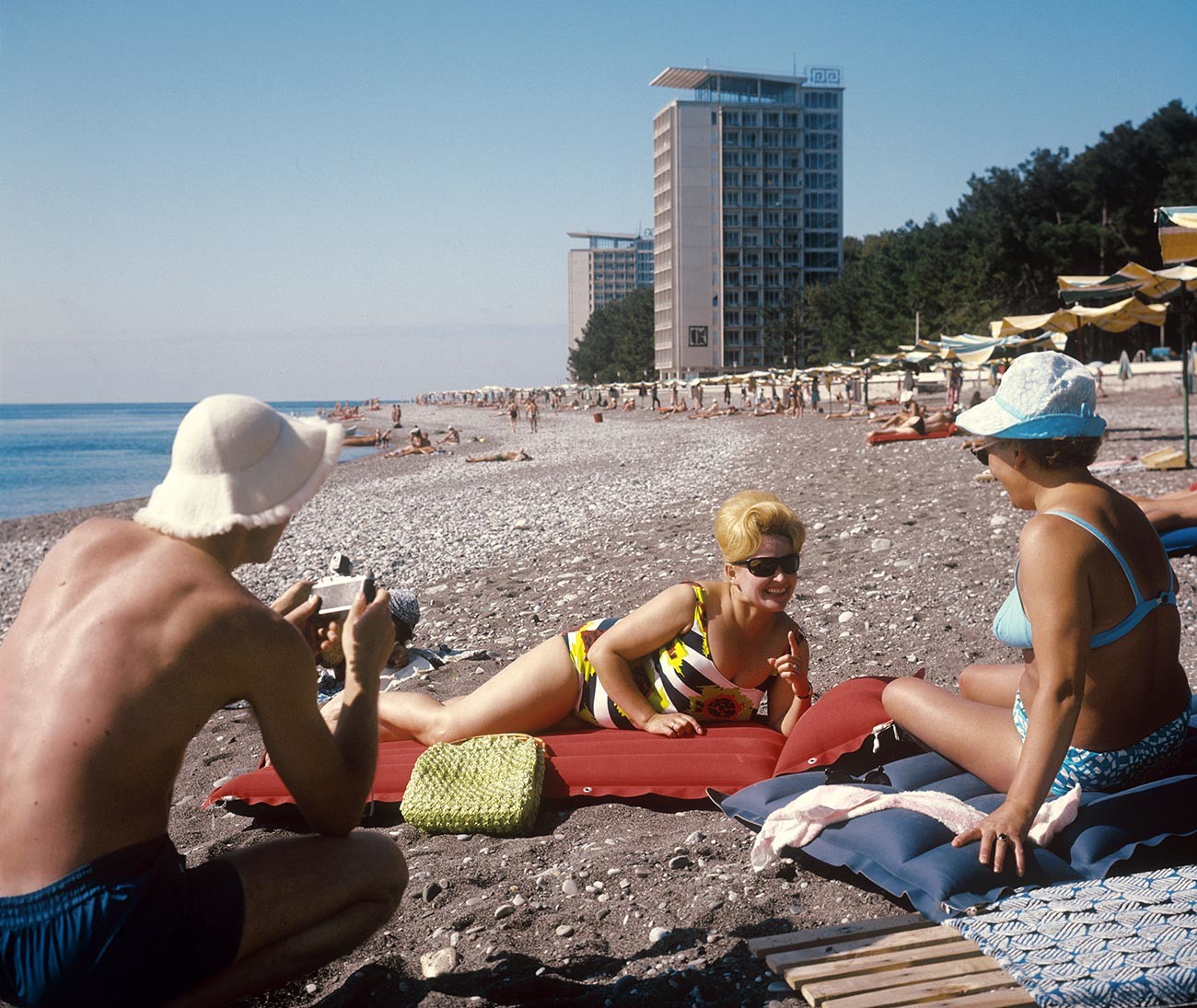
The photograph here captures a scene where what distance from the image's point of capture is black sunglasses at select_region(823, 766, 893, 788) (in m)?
3.63

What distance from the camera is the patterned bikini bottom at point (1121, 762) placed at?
3131 millimetres

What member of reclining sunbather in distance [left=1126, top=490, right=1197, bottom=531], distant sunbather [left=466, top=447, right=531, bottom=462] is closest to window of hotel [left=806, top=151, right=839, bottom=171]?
distant sunbather [left=466, top=447, right=531, bottom=462]

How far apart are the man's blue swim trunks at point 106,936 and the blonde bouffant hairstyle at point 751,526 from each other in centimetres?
226

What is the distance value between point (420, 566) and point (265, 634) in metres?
9.73

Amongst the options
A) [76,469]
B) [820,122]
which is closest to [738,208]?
[820,122]

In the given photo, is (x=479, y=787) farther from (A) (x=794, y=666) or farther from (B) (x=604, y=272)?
(B) (x=604, y=272)

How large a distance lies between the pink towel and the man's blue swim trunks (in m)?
1.70

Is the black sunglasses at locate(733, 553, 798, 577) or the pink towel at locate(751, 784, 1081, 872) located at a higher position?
the black sunglasses at locate(733, 553, 798, 577)

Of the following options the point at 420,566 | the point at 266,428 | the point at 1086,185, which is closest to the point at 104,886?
the point at 266,428

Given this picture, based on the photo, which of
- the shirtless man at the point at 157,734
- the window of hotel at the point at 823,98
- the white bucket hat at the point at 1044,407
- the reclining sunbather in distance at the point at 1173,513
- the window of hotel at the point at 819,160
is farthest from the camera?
the window of hotel at the point at 823,98

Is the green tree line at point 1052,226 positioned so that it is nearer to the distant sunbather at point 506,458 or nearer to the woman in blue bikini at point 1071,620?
the distant sunbather at point 506,458

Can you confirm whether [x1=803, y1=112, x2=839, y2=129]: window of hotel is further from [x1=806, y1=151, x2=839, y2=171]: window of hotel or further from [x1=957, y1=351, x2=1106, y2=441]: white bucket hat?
[x1=957, y1=351, x2=1106, y2=441]: white bucket hat

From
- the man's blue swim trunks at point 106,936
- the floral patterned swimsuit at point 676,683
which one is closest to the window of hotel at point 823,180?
the floral patterned swimsuit at point 676,683

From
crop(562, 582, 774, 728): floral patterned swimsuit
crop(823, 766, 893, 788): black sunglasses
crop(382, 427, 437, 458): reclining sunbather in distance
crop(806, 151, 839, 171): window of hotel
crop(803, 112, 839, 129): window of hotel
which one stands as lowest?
crop(382, 427, 437, 458): reclining sunbather in distance
